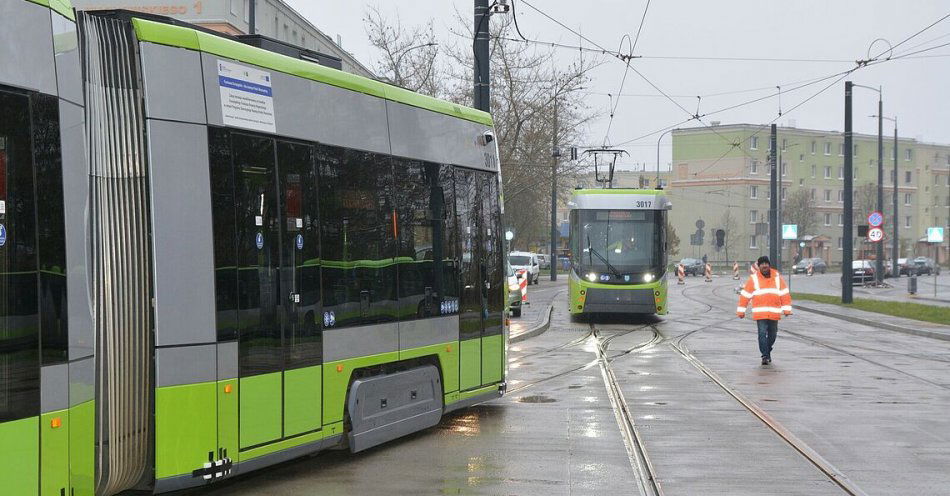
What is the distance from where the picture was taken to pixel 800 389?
1464 centimetres

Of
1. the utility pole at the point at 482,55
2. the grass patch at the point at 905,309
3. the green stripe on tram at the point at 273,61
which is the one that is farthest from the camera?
the grass patch at the point at 905,309

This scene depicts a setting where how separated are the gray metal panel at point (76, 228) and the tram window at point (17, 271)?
293 mm

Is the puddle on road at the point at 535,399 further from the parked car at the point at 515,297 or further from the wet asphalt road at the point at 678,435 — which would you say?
the parked car at the point at 515,297

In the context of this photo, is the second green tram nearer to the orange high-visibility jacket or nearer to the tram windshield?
the tram windshield

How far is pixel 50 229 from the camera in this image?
18.8ft

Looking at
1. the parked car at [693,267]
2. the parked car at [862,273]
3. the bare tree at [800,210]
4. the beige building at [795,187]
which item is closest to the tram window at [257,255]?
the parked car at [862,273]

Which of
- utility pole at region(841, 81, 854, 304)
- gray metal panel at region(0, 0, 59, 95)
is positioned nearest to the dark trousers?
gray metal panel at region(0, 0, 59, 95)

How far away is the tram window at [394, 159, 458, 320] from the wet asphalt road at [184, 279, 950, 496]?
1.32 meters

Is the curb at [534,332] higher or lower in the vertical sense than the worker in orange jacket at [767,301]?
lower

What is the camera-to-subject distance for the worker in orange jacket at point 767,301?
57.2ft

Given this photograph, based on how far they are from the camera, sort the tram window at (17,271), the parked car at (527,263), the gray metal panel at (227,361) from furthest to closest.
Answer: the parked car at (527,263) < the gray metal panel at (227,361) < the tram window at (17,271)

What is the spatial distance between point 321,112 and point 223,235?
176cm

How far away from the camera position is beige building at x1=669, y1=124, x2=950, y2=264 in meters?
99.3

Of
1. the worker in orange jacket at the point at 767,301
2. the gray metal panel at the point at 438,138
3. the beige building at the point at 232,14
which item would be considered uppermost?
the beige building at the point at 232,14
